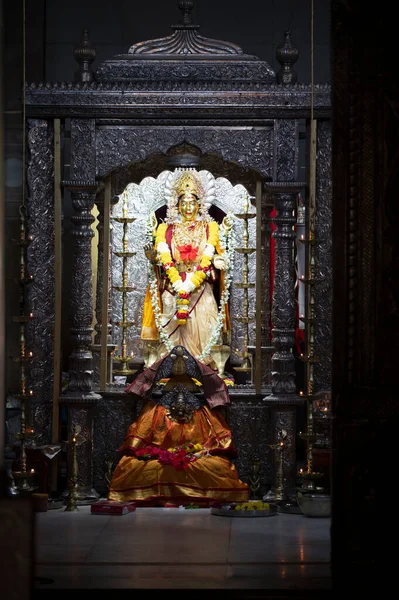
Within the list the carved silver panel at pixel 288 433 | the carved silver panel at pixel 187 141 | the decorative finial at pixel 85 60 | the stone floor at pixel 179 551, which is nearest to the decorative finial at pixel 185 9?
the decorative finial at pixel 85 60

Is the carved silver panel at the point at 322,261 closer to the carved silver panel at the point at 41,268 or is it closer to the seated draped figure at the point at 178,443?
the seated draped figure at the point at 178,443

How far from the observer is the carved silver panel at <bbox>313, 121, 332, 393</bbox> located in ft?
32.9

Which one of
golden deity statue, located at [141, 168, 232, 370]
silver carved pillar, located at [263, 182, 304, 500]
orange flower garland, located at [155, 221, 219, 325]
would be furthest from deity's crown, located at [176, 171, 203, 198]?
silver carved pillar, located at [263, 182, 304, 500]

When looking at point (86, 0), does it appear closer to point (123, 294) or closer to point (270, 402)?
point (123, 294)

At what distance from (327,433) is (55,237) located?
2.55 m

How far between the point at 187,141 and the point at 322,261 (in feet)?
4.53

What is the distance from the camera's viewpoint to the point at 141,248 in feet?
Answer: 36.0

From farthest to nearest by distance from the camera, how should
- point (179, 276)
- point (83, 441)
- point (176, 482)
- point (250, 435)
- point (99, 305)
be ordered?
point (99, 305) → point (179, 276) → point (250, 435) → point (83, 441) → point (176, 482)

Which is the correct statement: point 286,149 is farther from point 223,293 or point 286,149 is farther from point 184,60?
point 223,293

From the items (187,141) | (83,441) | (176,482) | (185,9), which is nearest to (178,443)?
(176,482)

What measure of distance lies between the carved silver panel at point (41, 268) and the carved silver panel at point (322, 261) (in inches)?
79.5

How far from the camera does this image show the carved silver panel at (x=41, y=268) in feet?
33.1

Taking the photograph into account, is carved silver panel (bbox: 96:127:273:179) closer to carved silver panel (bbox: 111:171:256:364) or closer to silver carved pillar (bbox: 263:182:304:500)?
silver carved pillar (bbox: 263:182:304:500)

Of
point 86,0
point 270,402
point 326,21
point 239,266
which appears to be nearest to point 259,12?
point 326,21
